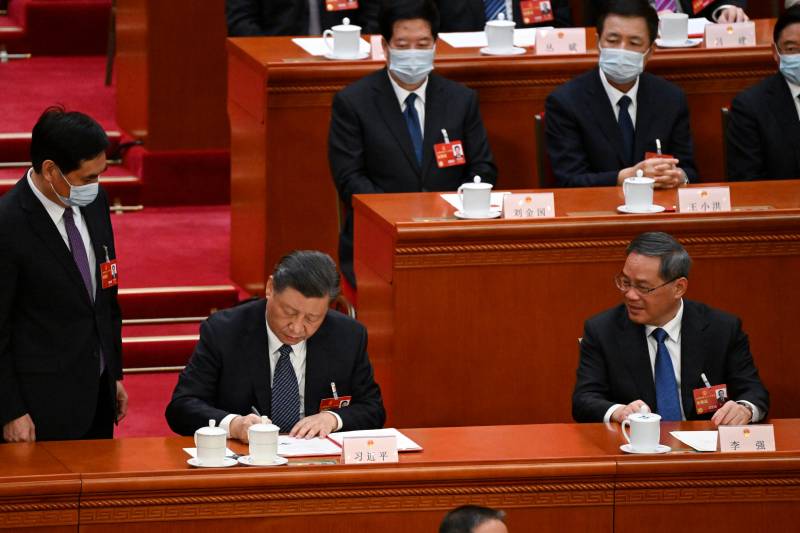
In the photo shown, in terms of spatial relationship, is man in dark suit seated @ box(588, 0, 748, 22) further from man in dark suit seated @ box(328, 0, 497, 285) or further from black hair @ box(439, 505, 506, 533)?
black hair @ box(439, 505, 506, 533)

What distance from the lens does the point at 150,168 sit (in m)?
6.61

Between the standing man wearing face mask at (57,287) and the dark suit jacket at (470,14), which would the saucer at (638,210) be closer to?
the standing man wearing face mask at (57,287)

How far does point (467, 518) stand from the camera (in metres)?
2.92

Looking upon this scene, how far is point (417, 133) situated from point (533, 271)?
806 millimetres

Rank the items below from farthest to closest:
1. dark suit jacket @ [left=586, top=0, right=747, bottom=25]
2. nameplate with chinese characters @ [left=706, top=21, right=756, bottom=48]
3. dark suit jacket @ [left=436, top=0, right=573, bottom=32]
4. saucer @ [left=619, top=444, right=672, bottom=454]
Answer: dark suit jacket @ [left=586, top=0, right=747, bottom=25] → dark suit jacket @ [left=436, top=0, right=573, bottom=32] → nameplate with chinese characters @ [left=706, top=21, right=756, bottom=48] → saucer @ [left=619, top=444, right=672, bottom=454]

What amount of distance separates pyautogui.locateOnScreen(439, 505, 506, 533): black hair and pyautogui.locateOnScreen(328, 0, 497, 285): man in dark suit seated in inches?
89.8

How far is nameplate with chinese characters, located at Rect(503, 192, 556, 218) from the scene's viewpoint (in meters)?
4.62

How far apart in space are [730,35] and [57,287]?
2807 millimetres

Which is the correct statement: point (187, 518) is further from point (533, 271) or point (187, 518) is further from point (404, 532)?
point (533, 271)

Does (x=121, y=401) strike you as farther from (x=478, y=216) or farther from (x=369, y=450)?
(x=478, y=216)

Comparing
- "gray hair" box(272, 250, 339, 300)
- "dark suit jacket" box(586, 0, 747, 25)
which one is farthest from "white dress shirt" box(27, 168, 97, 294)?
"dark suit jacket" box(586, 0, 747, 25)

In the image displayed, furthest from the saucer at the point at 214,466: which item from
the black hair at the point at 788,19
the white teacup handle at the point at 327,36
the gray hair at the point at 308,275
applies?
the black hair at the point at 788,19

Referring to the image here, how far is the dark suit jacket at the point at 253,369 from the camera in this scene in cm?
390

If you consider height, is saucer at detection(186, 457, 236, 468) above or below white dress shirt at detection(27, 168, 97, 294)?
below
